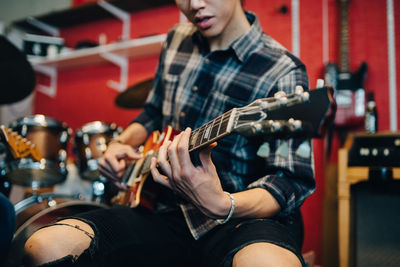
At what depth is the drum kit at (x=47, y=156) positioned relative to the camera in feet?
5.47

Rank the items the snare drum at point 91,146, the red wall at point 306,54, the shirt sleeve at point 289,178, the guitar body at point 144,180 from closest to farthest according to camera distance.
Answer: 1. the shirt sleeve at point 289,178
2. the guitar body at point 144,180
3. the snare drum at point 91,146
4. the red wall at point 306,54

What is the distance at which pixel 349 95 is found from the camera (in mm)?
2227

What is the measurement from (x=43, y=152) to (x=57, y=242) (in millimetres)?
1243

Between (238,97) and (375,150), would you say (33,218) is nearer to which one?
(238,97)

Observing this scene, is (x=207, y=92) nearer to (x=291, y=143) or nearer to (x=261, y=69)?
(x=261, y=69)

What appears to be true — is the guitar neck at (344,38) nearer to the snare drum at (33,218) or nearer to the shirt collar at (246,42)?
the shirt collar at (246,42)

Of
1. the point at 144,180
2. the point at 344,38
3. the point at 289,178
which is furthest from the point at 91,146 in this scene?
the point at 344,38

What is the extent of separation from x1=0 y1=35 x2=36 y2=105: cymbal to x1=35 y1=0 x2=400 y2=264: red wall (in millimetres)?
1176

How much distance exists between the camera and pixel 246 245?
85 cm

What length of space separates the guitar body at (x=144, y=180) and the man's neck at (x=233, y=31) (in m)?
0.40

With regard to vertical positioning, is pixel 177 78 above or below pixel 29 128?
above

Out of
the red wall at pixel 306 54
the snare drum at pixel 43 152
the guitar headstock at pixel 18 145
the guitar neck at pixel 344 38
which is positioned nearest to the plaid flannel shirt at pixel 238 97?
the guitar headstock at pixel 18 145

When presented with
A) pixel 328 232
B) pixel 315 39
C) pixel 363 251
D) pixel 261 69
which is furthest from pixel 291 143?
pixel 315 39

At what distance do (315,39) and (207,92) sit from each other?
5.26 feet
